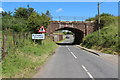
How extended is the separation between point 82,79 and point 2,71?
3663mm

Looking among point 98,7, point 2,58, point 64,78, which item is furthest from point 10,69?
point 98,7

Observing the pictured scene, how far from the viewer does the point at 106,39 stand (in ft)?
95.6

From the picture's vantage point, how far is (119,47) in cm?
2222

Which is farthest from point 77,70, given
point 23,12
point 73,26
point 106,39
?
point 23,12

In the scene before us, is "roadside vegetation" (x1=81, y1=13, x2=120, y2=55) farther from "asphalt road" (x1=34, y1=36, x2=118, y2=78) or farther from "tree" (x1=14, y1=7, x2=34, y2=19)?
"tree" (x1=14, y1=7, x2=34, y2=19)

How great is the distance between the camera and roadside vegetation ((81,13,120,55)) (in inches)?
952

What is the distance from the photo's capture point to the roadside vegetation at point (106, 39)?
79.3ft

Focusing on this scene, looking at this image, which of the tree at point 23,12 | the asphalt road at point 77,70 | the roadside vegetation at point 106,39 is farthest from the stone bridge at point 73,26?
the asphalt road at point 77,70

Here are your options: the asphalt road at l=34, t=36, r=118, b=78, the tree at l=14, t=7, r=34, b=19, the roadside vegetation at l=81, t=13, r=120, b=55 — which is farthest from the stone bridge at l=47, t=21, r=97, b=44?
the asphalt road at l=34, t=36, r=118, b=78

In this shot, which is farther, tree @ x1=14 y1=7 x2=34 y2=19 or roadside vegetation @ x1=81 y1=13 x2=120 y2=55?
tree @ x1=14 y1=7 x2=34 y2=19

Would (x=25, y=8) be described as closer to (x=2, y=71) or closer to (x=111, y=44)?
(x=111, y=44)

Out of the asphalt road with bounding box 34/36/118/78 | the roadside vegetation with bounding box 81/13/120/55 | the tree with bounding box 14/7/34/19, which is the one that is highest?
the tree with bounding box 14/7/34/19

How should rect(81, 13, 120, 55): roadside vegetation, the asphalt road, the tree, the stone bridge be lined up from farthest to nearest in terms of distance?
the tree
the stone bridge
rect(81, 13, 120, 55): roadside vegetation
the asphalt road

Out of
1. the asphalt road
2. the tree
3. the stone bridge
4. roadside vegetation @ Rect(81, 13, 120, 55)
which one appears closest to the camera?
the asphalt road
